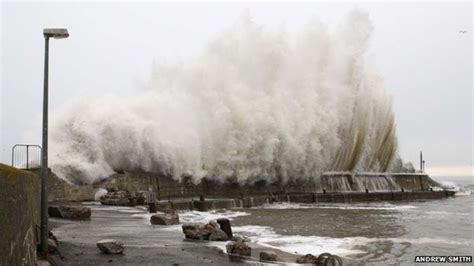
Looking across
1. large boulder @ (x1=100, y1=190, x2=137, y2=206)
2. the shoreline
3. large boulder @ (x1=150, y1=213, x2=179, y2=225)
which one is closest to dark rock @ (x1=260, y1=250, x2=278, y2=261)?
the shoreline

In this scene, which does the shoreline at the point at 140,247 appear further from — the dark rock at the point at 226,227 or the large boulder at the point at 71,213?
the dark rock at the point at 226,227

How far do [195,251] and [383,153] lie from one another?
41.6 meters

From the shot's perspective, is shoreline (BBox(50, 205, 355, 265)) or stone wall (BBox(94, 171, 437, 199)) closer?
shoreline (BBox(50, 205, 355, 265))

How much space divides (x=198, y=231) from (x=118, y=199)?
36.8 ft

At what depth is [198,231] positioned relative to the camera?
12.7m

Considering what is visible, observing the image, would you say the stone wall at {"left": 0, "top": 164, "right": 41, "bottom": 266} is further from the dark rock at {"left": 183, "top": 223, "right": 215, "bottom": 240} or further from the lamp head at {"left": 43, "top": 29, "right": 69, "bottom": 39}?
the dark rock at {"left": 183, "top": 223, "right": 215, "bottom": 240}

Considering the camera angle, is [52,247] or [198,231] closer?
[52,247]

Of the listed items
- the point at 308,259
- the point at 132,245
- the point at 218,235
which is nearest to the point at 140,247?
the point at 132,245

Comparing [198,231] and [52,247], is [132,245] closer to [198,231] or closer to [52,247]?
[198,231]

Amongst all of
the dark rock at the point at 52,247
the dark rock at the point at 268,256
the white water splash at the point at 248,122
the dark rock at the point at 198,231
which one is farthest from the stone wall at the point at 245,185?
the dark rock at the point at 268,256

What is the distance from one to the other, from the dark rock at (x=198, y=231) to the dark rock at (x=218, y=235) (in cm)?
7

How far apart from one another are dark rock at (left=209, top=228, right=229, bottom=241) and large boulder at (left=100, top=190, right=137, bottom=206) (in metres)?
10.9

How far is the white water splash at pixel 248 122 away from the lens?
30.3 meters

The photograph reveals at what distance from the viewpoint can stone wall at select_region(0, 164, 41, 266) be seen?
5.20 m
